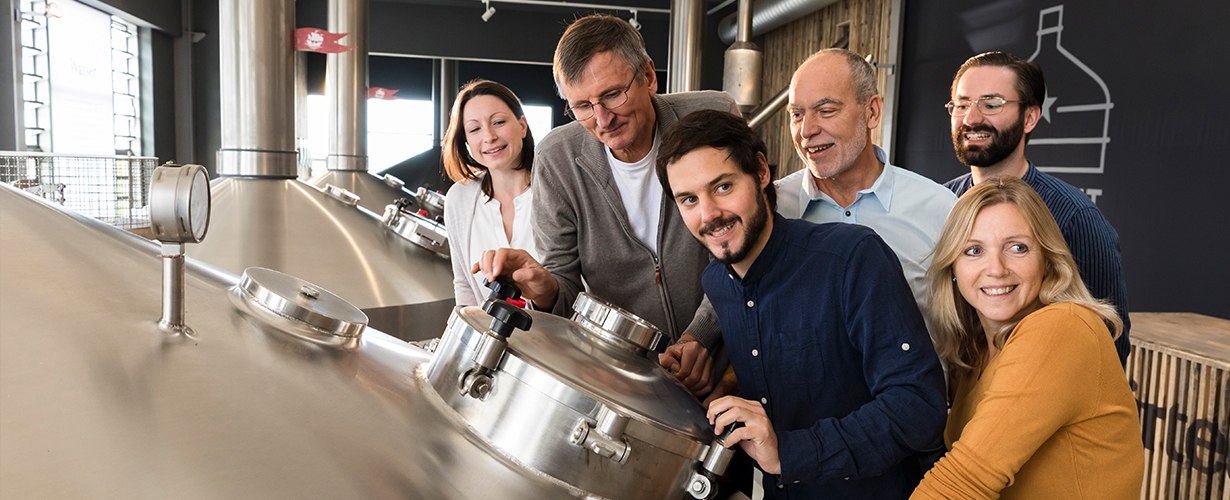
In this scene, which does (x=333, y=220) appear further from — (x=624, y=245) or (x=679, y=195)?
(x=679, y=195)

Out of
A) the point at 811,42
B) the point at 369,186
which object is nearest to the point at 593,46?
the point at 369,186

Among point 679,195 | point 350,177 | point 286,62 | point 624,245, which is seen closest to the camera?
point 679,195

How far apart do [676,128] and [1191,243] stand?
374 centimetres

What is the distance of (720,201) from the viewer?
1.31m

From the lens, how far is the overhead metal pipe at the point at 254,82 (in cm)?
261

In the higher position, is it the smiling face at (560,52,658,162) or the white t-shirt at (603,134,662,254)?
the smiling face at (560,52,658,162)

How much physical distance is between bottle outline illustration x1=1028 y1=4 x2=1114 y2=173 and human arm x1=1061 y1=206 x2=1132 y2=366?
3181mm

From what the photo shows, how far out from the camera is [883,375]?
1.19m

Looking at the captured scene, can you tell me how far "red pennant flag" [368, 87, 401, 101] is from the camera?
1097 cm

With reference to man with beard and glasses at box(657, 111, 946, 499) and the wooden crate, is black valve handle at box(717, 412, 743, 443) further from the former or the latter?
the wooden crate

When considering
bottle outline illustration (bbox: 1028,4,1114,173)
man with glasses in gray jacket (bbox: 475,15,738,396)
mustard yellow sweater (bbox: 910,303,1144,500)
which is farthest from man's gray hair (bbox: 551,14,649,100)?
bottle outline illustration (bbox: 1028,4,1114,173)

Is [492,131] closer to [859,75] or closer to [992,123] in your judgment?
[859,75]

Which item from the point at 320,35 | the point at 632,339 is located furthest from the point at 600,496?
the point at 320,35

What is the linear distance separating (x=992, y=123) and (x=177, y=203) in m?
1.96
